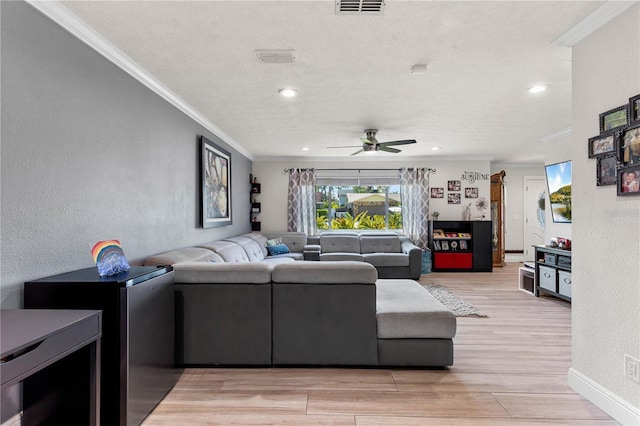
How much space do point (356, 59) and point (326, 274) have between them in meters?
1.66

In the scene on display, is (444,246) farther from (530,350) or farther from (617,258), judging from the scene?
(617,258)

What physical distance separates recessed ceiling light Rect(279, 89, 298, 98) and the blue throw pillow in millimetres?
3226

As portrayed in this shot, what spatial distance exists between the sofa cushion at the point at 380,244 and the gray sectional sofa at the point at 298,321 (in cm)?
409

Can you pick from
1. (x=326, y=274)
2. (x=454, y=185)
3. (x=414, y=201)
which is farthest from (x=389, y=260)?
(x=326, y=274)

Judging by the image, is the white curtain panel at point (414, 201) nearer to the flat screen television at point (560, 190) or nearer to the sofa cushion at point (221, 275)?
the flat screen television at point (560, 190)

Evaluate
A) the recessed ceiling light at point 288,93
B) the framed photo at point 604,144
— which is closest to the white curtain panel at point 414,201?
the recessed ceiling light at point 288,93

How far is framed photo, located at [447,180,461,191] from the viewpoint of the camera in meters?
7.32

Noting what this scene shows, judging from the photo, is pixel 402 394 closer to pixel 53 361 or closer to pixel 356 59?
pixel 53 361

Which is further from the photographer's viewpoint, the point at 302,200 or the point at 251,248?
the point at 302,200

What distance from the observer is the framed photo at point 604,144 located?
196cm

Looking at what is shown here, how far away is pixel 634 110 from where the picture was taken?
6.03 feet

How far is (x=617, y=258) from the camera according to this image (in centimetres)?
194

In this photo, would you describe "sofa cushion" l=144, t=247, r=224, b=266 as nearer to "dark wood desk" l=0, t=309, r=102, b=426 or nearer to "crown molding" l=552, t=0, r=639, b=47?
"dark wood desk" l=0, t=309, r=102, b=426

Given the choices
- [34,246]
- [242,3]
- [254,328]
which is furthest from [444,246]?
[34,246]
